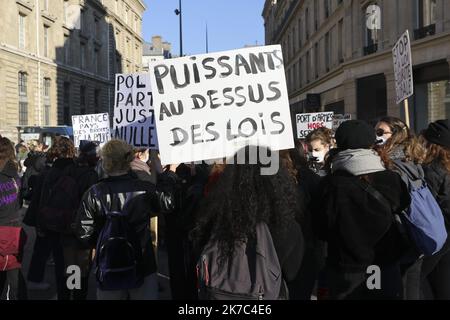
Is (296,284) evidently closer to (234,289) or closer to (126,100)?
(234,289)

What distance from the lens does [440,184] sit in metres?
3.88

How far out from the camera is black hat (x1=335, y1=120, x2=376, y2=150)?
3.26 m

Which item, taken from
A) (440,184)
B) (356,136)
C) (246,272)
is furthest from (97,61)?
(246,272)

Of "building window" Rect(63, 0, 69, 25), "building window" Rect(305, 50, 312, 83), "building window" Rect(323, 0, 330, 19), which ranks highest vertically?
"building window" Rect(63, 0, 69, 25)

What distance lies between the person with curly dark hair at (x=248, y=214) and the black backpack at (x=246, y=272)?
1.5 inches

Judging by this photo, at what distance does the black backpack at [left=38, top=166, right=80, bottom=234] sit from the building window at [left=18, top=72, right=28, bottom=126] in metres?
34.3

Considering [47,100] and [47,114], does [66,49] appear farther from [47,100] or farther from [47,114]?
[47,114]

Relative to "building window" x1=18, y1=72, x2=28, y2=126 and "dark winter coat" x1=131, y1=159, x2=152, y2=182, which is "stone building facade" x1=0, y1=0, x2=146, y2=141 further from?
"dark winter coat" x1=131, y1=159, x2=152, y2=182

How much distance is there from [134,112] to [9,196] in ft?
6.09

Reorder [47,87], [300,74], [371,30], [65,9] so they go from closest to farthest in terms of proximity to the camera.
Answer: [371,30] < [47,87] < [300,74] < [65,9]

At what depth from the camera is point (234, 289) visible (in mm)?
2789

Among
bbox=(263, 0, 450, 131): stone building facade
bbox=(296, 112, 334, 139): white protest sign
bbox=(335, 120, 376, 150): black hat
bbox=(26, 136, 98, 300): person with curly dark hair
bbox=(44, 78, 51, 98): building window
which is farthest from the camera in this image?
bbox=(44, 78, 51, 98): building window

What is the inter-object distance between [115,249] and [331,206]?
1525 mm

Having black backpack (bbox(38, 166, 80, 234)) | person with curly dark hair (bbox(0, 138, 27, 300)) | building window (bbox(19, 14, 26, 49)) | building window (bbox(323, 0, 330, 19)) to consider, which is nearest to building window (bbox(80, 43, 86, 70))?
building window (bbox(19, 14, 26, 49))
